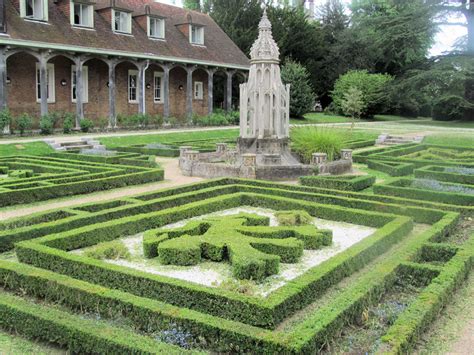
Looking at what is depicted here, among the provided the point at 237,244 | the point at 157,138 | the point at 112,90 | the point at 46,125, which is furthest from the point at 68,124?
the point at 237,244

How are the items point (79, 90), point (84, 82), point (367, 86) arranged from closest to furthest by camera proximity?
point (79, 90) < point (84, 82) < point (367, 86)

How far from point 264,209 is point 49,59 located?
19.4 meters

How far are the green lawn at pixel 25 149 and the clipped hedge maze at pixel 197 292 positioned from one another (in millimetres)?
10218

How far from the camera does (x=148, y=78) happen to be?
105ft

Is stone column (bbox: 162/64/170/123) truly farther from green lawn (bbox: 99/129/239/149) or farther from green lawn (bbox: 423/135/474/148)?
green lawn (bbox: 423/135/474/148)

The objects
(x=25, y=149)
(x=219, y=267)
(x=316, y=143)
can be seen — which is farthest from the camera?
(x=25, y=149)

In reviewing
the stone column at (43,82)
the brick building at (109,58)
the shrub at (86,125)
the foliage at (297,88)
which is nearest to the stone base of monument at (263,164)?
the shrub at (86,125)

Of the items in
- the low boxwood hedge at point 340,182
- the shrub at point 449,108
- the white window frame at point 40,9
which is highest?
the white window frame at point 40,9

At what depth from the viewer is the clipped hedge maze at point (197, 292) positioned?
16.1ft

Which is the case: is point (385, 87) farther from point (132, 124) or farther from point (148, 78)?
point (132, 124)

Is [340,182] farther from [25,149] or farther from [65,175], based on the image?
[25,149]

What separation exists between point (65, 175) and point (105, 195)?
1.63 meters

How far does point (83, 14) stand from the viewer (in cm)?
2791

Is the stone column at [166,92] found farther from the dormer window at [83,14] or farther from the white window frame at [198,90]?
the dormer window at [83,14]
